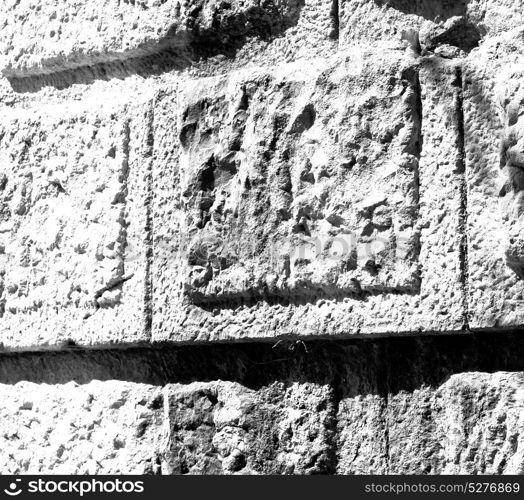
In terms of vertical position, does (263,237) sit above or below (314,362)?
above

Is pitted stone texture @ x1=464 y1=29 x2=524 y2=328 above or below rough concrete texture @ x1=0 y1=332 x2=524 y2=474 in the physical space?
above

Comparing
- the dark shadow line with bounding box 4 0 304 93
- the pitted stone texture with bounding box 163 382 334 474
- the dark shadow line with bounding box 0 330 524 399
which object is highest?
the dark shadow line with bounding box 4 0 304 93

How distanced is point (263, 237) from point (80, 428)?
0.44 meters

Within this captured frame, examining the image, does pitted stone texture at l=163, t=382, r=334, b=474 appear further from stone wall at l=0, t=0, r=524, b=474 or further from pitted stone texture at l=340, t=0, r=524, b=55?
pitted stone texture at l=340, t=0, r=524, b=55

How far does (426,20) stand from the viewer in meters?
1.48

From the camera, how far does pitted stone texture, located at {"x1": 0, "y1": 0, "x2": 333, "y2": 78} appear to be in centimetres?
158

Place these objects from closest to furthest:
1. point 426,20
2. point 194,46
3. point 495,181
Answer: point 495,181 < point 426,20 < point 194,46

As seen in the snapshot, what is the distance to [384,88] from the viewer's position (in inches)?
57.7
